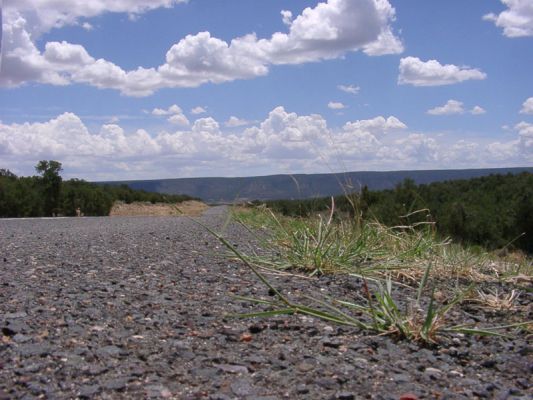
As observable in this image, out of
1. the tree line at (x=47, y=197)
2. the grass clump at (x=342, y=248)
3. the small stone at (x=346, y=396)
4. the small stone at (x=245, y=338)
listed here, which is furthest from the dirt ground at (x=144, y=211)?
the small stone at (x=346, y=396)

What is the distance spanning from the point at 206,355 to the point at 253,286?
4.12ft

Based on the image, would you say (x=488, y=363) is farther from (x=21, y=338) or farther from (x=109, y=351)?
(x=21, y=338)

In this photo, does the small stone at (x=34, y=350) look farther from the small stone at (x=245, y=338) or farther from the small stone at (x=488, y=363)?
the small stone at (x=488, y=363)

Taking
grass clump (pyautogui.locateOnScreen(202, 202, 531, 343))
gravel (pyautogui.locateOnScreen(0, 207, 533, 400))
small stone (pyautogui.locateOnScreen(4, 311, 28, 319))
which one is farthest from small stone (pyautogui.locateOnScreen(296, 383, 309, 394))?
small stone (pyautogui.locateOnScreen(4, 311, 28, 319))

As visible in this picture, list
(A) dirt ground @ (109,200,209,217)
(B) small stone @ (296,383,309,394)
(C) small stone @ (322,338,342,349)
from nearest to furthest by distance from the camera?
1. (B) small stone @ (296,383,309,394)
2. (C) small stone @ (322,338,342,349)
3. (A) dirt ground @ (109,200,209,217)

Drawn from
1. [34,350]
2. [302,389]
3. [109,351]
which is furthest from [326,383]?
[34,350]

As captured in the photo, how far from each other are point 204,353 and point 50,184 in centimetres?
2357

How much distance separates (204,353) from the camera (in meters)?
1.99

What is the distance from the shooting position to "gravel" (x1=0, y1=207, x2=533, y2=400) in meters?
1.72

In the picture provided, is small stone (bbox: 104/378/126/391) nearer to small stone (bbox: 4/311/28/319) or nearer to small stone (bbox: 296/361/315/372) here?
small stone (bbox: 296/361/315/372)

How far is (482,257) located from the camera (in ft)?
14.9

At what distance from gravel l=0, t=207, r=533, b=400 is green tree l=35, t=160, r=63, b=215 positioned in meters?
22.0

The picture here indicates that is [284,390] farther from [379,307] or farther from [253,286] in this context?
[253,286]

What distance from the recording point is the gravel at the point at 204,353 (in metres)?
1.72
